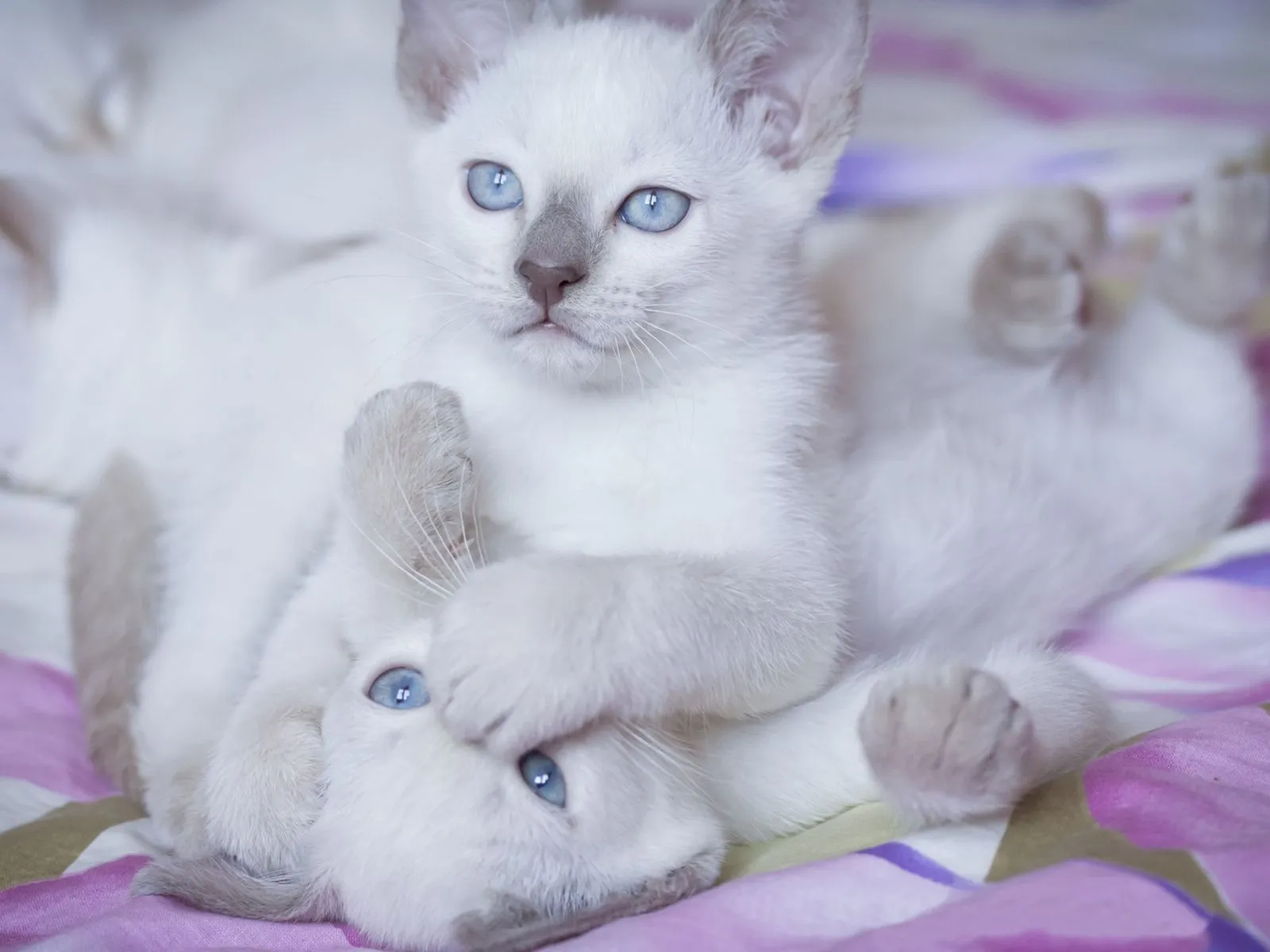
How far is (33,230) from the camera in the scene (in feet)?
7.09

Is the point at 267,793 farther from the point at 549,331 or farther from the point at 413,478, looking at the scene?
the point at 549,331

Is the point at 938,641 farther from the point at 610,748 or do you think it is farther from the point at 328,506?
the point at 328,506

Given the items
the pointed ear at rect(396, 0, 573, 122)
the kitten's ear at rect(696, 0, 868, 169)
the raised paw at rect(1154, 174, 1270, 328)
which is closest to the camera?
the kitten's ear at rect(696, 0, 868, 169)

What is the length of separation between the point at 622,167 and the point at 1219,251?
45.3 inches

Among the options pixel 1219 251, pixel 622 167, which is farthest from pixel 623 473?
pixel 1219 251

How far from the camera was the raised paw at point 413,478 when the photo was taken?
1.41m

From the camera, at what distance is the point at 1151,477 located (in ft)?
6.43

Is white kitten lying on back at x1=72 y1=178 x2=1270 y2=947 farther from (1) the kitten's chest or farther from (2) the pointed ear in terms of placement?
(2) the pointed ear

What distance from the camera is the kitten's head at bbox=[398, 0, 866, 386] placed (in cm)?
141

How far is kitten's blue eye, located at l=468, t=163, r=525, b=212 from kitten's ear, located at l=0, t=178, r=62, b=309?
103 cm

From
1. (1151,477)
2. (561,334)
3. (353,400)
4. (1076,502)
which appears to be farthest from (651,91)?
(1151,477)

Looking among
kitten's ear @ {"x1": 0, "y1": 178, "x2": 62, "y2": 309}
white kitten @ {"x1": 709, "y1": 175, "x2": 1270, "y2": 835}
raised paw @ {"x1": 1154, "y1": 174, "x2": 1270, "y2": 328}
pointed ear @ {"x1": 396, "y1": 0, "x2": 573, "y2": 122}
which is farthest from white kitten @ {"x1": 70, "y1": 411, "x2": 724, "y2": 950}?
raised paw @ {"x1": 1154, "y1": 174, "x2": 1270, "y2": 328}

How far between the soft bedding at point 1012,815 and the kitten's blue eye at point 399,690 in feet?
0.76

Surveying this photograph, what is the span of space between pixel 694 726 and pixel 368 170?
1377mm
